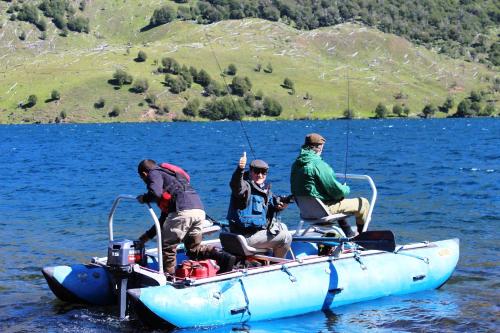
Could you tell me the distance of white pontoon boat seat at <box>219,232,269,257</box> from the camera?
14.0 metres

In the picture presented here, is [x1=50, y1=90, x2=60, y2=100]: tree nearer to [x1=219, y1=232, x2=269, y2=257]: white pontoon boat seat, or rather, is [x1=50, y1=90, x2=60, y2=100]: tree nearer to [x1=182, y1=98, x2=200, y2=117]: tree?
[x1=182, y1=98, x2=200, y2=117]: tree

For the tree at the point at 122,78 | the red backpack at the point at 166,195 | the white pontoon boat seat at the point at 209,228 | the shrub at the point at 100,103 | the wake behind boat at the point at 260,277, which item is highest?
the red backpack at the point at 166,195

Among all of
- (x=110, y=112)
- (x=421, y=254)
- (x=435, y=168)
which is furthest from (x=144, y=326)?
(x=110, y=112)

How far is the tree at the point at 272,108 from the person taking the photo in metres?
194

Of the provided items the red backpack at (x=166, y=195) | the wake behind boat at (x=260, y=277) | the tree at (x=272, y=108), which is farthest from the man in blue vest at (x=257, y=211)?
the tree at (x=272, y=108)

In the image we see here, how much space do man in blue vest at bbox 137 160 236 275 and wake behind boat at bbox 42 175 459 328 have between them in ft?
1.02

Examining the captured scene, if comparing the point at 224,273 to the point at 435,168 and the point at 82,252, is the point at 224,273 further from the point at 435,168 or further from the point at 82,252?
the point at 435,168

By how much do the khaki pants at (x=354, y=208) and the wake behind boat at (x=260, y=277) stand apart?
0.25 metres

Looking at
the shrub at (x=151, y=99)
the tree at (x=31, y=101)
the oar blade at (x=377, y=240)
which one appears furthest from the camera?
the shrub at (x=151, y=99)

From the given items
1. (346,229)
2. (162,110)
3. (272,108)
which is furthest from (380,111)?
(346,229)

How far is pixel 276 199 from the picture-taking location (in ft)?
47.3

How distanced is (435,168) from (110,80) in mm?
160835

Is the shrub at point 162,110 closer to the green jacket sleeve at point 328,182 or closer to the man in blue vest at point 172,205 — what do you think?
the green jacket sleeve at point 328,182

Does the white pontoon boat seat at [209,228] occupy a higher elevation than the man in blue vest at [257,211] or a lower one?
lower
